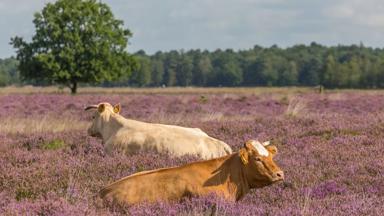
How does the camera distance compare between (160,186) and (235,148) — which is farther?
(235,148)

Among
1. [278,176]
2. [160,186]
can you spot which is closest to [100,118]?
[160,186]

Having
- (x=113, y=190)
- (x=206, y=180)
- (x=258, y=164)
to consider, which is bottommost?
(x=113, y=190)

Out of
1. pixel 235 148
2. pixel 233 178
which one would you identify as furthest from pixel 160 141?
pixel 233 178

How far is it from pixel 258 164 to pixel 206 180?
68cm

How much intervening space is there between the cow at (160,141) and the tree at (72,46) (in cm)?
5026

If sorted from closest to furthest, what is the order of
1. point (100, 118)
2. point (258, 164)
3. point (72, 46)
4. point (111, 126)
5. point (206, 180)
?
1. point (258, 164)
2. point (206, 180)
3. point (111, 126)
4. point (100, 118)
5. point (72, 46)

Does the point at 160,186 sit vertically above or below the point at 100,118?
below

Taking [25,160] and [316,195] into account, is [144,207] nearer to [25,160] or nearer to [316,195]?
[316,195]

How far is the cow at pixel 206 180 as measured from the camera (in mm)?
7770

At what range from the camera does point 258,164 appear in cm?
780

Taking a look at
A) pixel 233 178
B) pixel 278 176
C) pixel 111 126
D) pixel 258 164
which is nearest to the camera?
pixel 278 176

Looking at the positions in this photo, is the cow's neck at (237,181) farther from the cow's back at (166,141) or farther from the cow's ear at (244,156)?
the cow's back at (166,141)

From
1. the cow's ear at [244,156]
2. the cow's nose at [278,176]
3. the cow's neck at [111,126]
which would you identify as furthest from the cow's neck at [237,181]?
the cow's neck at [111,126]

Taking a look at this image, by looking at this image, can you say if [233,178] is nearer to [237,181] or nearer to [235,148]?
[237,181]
